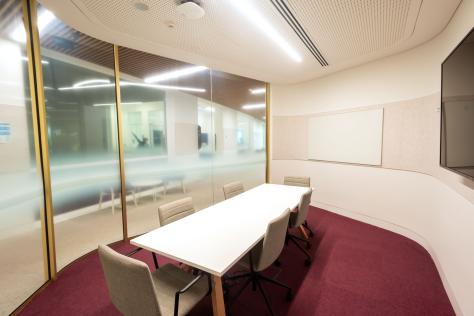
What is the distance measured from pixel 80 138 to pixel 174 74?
5.75ft

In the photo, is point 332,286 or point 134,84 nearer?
point 332,286

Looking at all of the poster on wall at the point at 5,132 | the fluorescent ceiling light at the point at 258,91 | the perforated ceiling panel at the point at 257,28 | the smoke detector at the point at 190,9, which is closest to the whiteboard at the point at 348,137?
the perforated ceiling panel at the point at 257,28

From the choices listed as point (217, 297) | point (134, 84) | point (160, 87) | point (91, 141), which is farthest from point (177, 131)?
point (217, 297)

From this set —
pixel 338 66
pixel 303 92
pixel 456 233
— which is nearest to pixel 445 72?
pixel 456 233

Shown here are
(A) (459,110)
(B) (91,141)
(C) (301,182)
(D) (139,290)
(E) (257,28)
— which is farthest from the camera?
(C) (301,182)

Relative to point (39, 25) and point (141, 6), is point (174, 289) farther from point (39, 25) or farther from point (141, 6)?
point (39, 25)

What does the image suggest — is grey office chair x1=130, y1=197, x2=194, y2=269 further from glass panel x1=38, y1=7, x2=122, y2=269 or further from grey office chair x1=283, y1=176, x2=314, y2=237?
grey office chair x1=283, y1=176, x2=314, y2=237

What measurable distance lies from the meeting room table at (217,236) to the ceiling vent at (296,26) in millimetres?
2094

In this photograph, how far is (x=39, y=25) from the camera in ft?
7.04

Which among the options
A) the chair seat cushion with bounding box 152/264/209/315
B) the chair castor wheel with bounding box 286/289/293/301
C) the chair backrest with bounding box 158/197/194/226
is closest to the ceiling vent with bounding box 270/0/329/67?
the chair backrest with bounding box 158/197/194/226

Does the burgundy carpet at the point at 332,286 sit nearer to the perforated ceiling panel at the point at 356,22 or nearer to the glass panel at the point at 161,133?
the glass panel at the point at 161,133

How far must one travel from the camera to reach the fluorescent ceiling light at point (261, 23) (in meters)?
2.09

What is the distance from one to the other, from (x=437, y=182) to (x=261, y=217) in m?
2.22

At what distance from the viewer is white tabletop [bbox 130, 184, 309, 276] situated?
146cm
